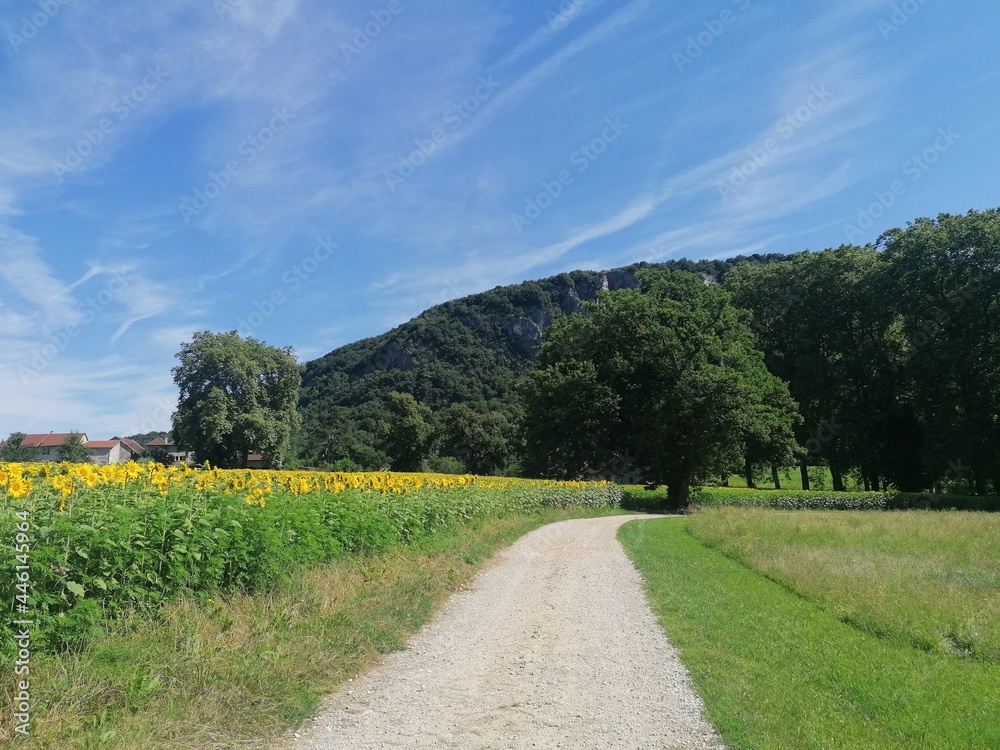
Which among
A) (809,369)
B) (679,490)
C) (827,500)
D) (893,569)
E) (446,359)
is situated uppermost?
(446,359)

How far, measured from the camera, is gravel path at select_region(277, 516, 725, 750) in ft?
15.2

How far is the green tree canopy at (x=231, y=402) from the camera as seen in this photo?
54331 mm

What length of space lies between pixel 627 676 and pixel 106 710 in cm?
439

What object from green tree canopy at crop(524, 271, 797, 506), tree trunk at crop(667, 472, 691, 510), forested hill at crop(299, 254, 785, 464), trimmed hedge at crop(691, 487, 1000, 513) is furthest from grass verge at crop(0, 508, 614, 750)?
forested hill at crop(299, 254, 785, 464)

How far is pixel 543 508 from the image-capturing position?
91.7ft

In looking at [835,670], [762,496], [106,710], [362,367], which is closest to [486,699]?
[106,710]

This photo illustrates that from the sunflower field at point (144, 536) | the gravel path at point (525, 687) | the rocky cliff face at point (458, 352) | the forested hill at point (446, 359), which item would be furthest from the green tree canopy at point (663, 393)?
the rocky cliff face at point (458, 352)

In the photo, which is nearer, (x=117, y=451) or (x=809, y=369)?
(x=809, y=369)

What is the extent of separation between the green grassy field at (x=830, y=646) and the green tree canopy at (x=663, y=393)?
69.8ft

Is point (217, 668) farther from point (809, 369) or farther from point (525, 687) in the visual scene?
point (809, 369)

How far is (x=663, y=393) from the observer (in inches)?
1623

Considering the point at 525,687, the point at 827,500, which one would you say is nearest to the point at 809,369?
the point at 827,500

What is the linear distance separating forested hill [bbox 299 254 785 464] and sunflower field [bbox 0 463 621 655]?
81864 millimetres

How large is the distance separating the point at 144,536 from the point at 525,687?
12.1ft
